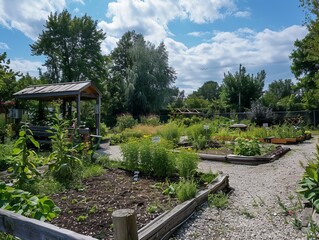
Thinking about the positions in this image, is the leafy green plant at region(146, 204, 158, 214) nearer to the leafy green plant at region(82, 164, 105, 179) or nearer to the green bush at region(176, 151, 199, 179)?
the green bush at region(176, 151, 199, 179)

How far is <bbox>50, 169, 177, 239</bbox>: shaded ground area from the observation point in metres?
3.14

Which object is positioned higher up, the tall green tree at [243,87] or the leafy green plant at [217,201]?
the tall green tree at [243,87]

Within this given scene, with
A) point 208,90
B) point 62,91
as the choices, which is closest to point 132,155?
point 62,91

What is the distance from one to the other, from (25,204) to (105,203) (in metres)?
1.76

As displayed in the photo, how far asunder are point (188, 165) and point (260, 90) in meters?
26.0

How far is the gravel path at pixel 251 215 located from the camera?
126 inches

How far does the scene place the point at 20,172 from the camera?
3959 millimetres

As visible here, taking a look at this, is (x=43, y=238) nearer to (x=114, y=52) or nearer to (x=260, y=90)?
(x=260, y=90)

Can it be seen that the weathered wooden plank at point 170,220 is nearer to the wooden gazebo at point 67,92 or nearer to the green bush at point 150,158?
the green bush at point 150,158

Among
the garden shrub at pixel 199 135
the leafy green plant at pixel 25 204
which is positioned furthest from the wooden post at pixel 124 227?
the garden shrub at pixel 199 135

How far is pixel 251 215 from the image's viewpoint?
3766 mm

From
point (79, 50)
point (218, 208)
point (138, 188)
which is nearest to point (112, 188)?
point (138, 188)

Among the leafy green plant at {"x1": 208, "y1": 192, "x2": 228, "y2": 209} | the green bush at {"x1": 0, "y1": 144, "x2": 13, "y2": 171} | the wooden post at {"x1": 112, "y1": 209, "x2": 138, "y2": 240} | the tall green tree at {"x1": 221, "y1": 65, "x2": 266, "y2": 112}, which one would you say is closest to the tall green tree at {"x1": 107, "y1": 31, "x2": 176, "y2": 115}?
the tall green tree at {"x1": 221, "y1": 65, "x2": 266, "y2": 112}

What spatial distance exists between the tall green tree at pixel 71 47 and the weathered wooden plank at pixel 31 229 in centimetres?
2451
